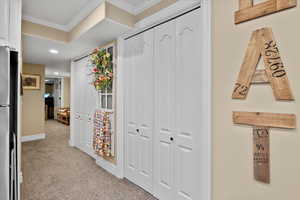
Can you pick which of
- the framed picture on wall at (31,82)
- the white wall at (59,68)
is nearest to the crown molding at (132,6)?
the white wall at (59,68)

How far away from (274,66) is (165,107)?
1.16 meters

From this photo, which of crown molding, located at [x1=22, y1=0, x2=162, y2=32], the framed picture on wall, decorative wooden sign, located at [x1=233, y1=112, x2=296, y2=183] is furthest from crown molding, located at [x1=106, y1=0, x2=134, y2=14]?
the framed picture on wall

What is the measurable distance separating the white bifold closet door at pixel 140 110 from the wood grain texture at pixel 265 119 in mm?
1118

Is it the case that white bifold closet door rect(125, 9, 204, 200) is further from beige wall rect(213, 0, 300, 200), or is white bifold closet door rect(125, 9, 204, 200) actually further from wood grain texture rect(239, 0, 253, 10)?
wood grain texture rect(239, 0, 253, 10)

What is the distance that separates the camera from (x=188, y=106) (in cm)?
178

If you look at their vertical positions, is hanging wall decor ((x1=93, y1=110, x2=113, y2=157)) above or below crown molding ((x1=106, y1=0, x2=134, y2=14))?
below

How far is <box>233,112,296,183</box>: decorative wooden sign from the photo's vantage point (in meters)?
1.17

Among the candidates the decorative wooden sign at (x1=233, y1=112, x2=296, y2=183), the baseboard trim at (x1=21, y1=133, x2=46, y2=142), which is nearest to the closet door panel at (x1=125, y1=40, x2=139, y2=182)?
the decorative wooden sign at (x1=233, y1=112, x2=296, y2=183)

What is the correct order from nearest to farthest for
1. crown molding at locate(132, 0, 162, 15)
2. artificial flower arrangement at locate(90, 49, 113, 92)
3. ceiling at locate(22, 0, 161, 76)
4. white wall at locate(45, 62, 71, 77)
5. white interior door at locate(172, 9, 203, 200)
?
white interior door at locate(172, 9, 203, 200) → crown molding at locate(132, 0, 162, 15) → ceiling at locate(22, 0, 161, 76) → artificial flower arrangement at locate(90, 49, 113, 92) → white wall at locate(45, 62, 71, 77)

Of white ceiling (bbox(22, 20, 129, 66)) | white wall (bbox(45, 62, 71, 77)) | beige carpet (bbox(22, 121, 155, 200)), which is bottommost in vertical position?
beige carpet (bbox(22, 121, 155, 200))

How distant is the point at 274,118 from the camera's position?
1169 mm

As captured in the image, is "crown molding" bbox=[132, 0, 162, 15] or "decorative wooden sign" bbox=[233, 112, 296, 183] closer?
"decorative wooden sign" bbox=[233, 112, 296, 183]

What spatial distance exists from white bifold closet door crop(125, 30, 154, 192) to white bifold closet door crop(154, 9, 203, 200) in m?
0.13

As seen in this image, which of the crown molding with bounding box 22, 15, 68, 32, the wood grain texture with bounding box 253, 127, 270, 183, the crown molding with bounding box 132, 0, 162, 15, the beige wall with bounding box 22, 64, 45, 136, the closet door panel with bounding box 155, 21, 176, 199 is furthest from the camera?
the beige wall with bounding box 22, 64, 45, 136
